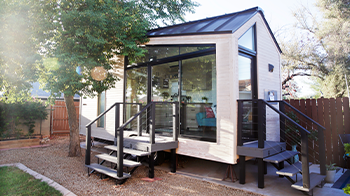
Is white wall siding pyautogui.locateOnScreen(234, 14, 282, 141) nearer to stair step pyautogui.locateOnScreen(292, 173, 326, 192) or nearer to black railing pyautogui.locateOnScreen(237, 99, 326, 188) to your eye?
black railing pyautogui.locateOnScreen(237, 99, 326, 188)

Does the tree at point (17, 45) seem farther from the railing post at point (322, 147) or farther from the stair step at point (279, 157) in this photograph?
the railing post at point (322, 147)

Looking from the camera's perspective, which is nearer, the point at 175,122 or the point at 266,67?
the point at 175,122

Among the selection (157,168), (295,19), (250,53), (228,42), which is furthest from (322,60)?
(157,168)

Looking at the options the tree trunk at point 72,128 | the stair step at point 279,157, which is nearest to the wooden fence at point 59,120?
the tree trunk at point 72,128

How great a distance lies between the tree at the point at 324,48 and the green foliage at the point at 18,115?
15754 mm

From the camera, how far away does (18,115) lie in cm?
888

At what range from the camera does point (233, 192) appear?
3.64m

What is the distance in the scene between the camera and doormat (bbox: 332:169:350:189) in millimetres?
3867

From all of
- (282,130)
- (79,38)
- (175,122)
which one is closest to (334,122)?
(282,130)

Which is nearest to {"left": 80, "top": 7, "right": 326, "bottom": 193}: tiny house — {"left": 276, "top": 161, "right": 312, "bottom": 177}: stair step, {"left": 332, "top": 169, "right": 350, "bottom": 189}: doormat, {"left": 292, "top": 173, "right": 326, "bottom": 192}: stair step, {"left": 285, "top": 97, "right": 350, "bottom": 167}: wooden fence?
{"left": 276, "top": 161, "right": 312, "bottom": 177}: stair step

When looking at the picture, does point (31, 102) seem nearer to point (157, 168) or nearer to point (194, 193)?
point (157, 168)

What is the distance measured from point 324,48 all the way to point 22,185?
57.8 ft

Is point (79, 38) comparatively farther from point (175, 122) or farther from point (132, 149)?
point (175, 122)

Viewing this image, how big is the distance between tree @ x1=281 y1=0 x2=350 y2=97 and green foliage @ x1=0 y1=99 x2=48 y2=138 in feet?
51.7
